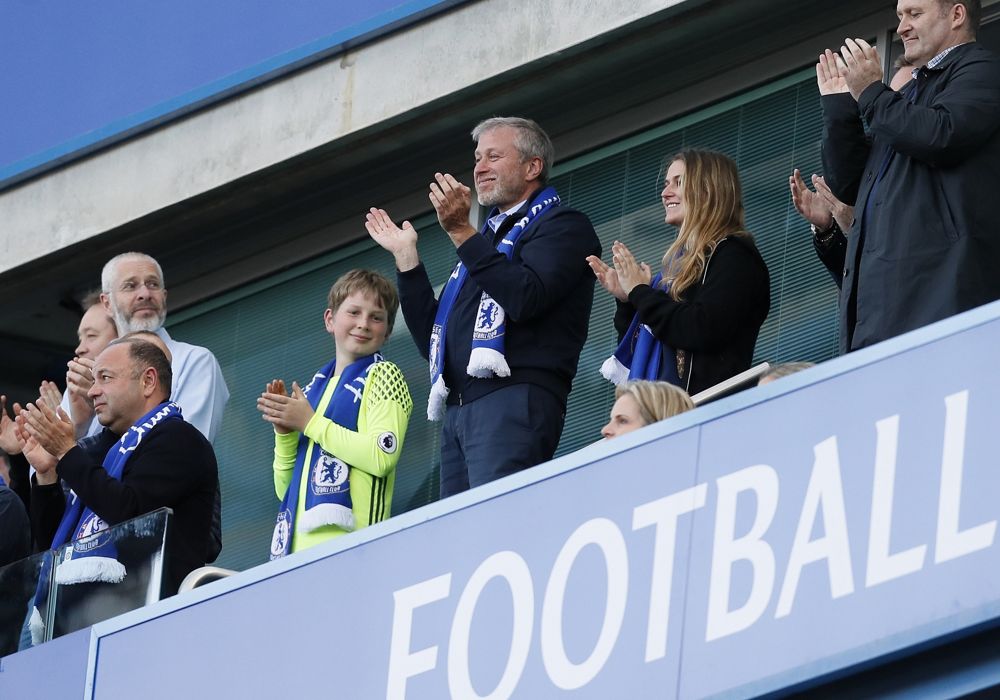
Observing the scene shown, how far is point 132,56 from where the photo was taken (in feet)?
37.0

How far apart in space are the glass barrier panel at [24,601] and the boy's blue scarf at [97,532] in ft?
0.36

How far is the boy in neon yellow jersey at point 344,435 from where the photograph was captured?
7.55 meters

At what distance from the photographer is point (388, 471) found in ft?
25.0

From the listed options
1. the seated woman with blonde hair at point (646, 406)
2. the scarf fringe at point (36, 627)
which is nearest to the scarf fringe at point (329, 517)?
the scarf fringe at point (36, 627)

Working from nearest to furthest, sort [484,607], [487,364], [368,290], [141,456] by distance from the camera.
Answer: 1. [484,607]
2. [487,364]
3. [141,456]
4. [368,290]

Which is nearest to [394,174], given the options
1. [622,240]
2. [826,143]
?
[622,240]

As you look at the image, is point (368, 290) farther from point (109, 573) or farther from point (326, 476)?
point (109, 573)

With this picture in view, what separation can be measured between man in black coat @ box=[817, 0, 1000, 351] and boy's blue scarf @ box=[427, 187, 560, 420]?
4.19 feet

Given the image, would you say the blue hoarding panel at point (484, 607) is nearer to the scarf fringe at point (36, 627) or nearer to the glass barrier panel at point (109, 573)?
the glass barrier panel at point (109, 573)

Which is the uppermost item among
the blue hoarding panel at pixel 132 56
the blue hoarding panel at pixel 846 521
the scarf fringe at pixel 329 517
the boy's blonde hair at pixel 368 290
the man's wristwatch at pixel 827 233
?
the blue hoarding panel at pixel 132 56

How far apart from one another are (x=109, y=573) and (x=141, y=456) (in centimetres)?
41

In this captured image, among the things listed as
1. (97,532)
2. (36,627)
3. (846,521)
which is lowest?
(846,521)

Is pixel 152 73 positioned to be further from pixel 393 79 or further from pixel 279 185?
pixel 393 79

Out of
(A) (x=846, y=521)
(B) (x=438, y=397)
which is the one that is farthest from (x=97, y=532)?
(A) (x=846, y=521)
